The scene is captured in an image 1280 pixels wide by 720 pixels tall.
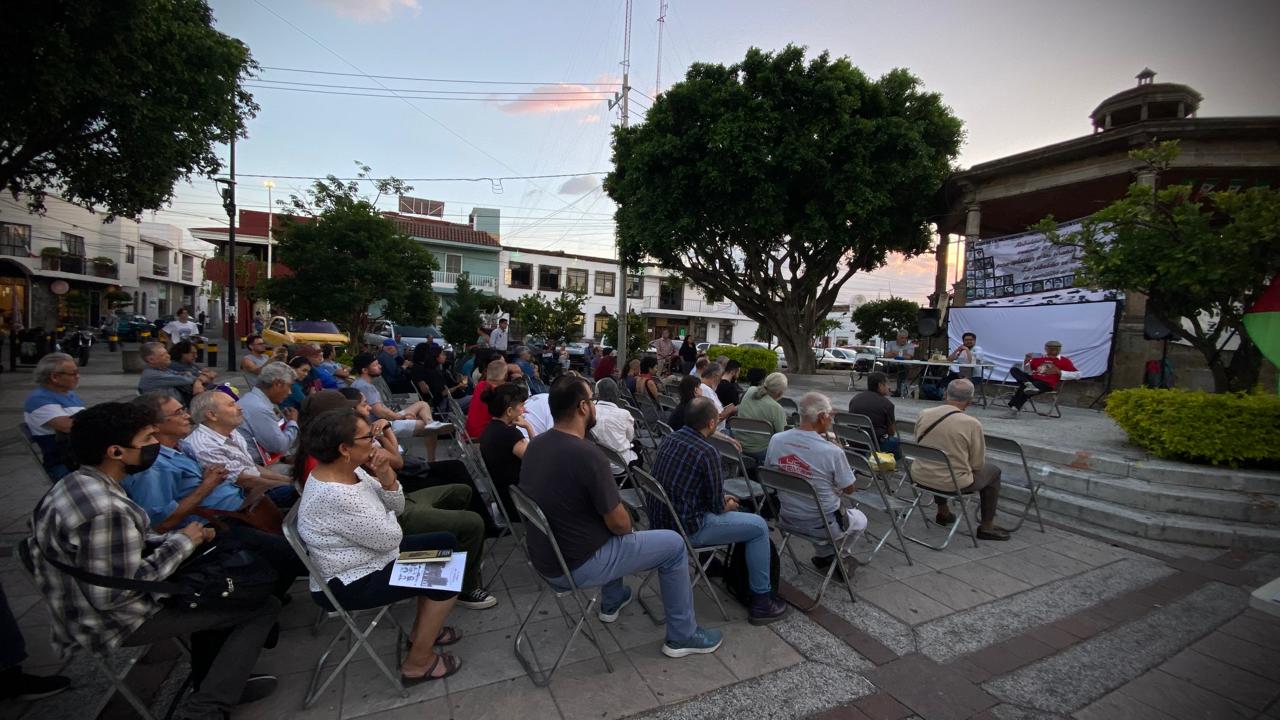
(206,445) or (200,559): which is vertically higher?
(206,445)

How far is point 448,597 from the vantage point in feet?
8.43

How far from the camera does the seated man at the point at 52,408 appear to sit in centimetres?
347

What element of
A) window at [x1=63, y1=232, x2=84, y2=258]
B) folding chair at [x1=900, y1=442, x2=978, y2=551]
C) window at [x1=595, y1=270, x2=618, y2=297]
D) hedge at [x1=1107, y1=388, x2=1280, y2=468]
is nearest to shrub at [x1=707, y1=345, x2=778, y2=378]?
hedge at [x1=1107, y1=388, x2=1280, y2=468]

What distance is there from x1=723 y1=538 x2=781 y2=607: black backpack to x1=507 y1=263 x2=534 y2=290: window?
35.6m

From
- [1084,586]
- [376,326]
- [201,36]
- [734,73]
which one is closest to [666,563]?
[1084,586]

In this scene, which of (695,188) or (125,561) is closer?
(125,561)

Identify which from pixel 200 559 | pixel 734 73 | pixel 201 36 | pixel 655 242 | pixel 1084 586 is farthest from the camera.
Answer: pixel 655 242

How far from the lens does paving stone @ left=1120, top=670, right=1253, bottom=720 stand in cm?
265

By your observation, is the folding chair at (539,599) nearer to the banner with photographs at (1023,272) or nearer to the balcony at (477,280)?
the banner with photographs at (1023,272)

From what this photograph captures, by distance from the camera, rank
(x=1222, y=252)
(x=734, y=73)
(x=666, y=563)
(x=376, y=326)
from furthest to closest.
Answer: (x=376, y=326), (x=734, y=73), (x=1222, y=252), (x=666, y=563)

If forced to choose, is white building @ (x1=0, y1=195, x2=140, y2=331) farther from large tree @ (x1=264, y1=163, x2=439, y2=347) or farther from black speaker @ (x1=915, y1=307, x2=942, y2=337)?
black speaker @ (x1=915, y1=307, x2=942, y2=337)

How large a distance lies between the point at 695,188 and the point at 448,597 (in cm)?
1210

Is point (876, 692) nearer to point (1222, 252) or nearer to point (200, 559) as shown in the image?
point (200, 559)

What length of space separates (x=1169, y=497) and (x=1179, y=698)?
10.4 ft
